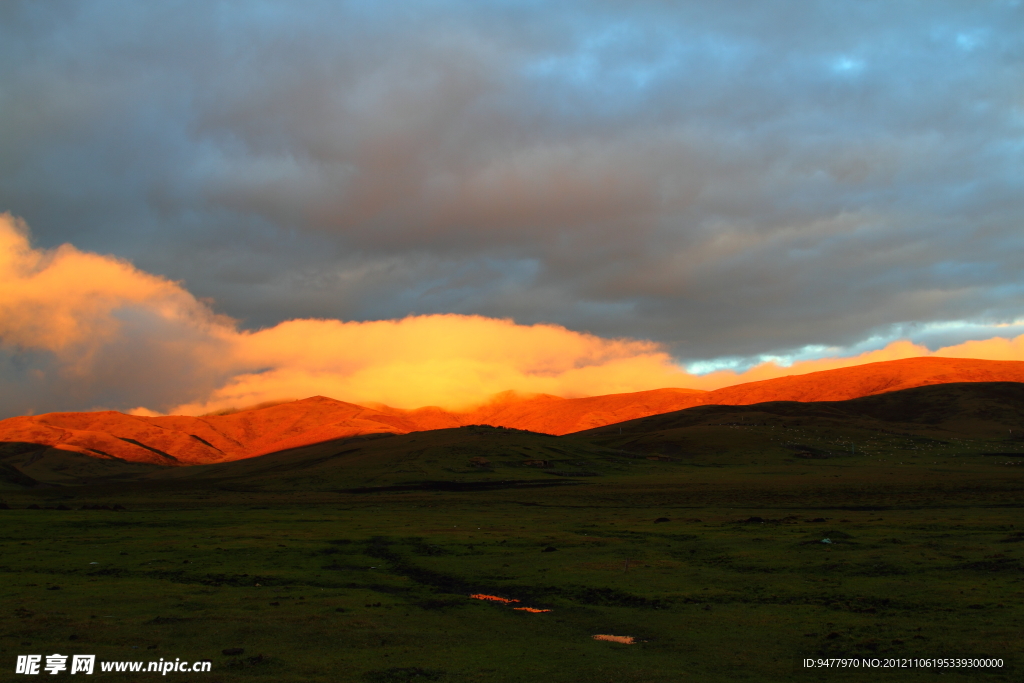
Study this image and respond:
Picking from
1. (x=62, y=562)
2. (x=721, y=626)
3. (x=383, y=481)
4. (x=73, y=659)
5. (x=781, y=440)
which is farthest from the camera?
(x=781, y=440)

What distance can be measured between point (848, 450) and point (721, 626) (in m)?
173

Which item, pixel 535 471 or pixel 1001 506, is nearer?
pixel 1001 506

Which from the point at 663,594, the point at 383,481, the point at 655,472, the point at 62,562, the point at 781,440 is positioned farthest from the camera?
the point at 781,440

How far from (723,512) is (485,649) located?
47.9m

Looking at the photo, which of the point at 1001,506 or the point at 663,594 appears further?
the point at 1001,506

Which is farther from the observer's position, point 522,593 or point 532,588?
point 532,588

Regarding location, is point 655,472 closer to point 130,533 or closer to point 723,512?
point 723,512

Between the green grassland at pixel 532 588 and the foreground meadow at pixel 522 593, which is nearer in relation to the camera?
the foreground meadow at pixel 522 593

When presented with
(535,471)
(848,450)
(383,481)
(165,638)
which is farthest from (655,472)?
(165,638)

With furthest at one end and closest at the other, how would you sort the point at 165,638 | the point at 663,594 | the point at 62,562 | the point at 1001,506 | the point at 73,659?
the point at 1001,506, the point at 62,562, the point at 663,594, the point at 165,638, the point at 73,659

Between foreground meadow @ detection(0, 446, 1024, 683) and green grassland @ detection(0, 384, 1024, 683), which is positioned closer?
foreground meadow @ detection(0, 446, 1024, 683)

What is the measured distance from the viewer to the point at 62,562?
39469 millimetres

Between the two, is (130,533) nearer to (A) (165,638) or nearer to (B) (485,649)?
(A) (165,638)

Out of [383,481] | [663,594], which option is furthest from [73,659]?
[383,481]
